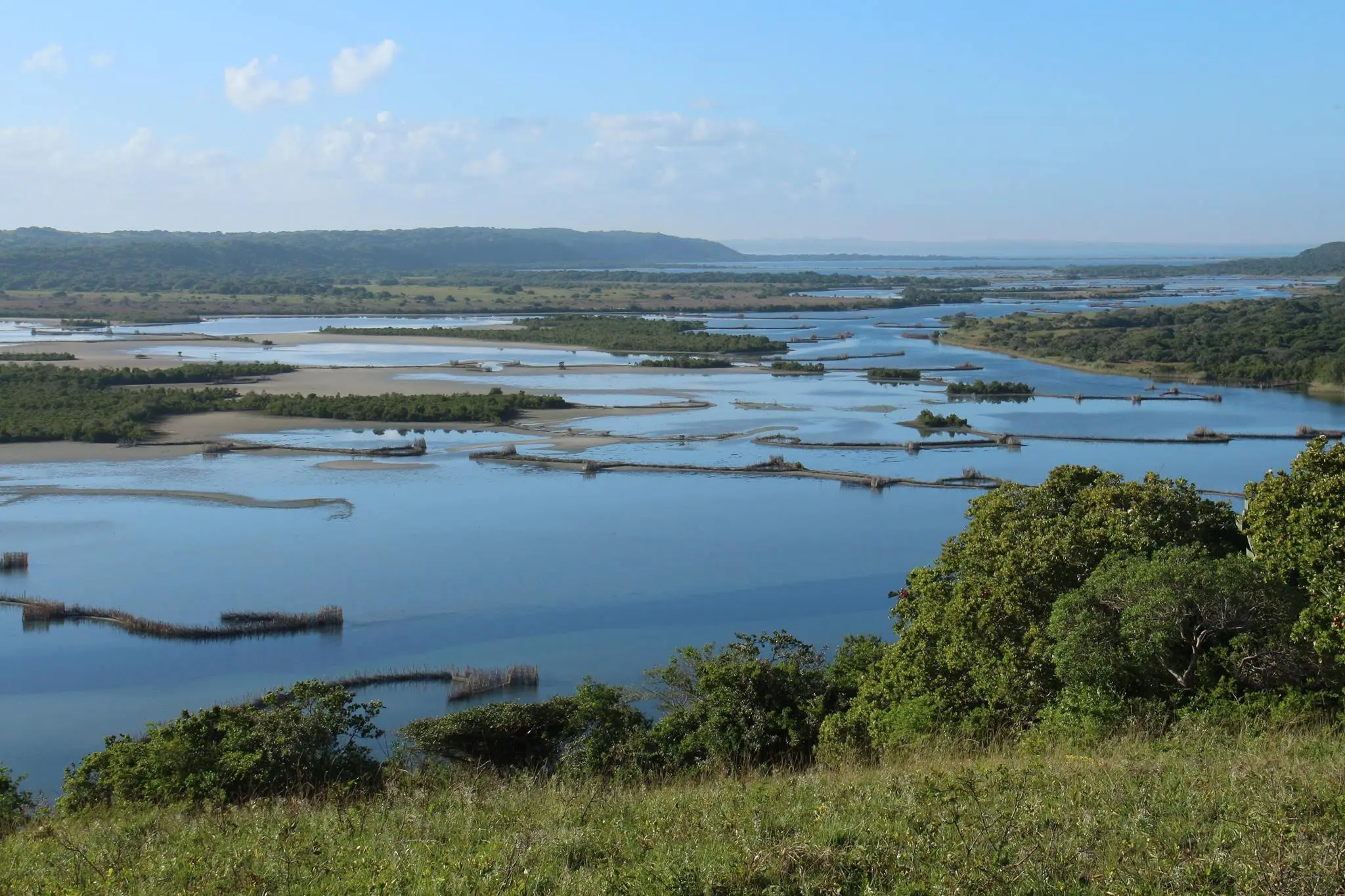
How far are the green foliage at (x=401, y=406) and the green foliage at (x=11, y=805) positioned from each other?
26.5 metres

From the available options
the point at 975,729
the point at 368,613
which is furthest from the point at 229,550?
the point at 975,729

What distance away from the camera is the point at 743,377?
159ft

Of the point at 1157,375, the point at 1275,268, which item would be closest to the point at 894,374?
the point at 1157,375

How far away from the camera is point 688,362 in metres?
52.5

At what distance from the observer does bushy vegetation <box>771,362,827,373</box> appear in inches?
1957

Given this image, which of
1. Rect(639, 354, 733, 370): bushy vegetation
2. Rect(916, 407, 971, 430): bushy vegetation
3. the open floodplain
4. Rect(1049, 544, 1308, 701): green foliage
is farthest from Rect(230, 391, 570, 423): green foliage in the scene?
Rect(1049, 544, 1308, 701): green foliage

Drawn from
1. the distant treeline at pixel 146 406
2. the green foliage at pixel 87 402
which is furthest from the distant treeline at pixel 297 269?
the distant treeline at pixel 146 406

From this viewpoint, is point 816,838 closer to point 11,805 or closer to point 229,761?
point 229,761

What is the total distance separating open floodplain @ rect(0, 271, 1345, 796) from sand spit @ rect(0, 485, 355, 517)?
0.10 m

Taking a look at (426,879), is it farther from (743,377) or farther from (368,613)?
(743,377)

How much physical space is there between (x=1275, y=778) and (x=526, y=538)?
18.2m

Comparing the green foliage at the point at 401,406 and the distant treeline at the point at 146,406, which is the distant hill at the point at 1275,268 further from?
the distant treeline at the point at 146,406

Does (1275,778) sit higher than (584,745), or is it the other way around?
(1275,778)

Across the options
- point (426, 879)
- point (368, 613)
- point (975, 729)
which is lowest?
point (368, 613)
